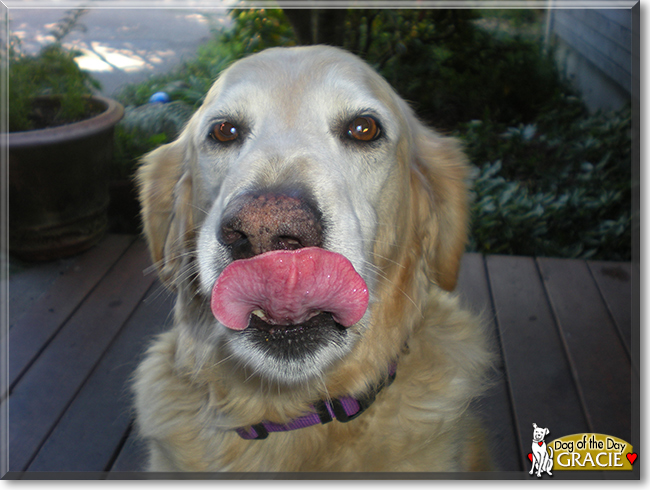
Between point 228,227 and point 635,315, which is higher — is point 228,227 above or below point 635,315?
above

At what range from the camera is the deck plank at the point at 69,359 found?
195cm

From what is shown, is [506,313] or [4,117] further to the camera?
[4,117]

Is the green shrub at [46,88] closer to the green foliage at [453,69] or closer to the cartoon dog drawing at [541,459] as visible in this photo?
the green foliage at [453,69]

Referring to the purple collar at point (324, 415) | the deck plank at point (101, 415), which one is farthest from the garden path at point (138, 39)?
the purple collar at point (324, 415)

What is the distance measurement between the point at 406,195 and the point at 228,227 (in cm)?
78

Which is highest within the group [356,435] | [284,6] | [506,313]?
[284,6]

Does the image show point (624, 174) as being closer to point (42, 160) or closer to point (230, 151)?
point (230, 151)

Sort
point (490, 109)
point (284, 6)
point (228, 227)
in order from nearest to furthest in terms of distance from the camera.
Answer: point (228, 227) < point (284, 6) < point (490, 109)

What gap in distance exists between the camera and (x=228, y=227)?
1088 millimetres

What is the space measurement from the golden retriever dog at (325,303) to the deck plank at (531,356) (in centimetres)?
44

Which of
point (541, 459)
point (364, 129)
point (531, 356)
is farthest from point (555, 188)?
point (364, 129)

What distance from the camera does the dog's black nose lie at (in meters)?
1.03

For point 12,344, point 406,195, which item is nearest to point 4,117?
point 12,344

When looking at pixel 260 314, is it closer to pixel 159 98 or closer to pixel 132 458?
pixel 132 458
